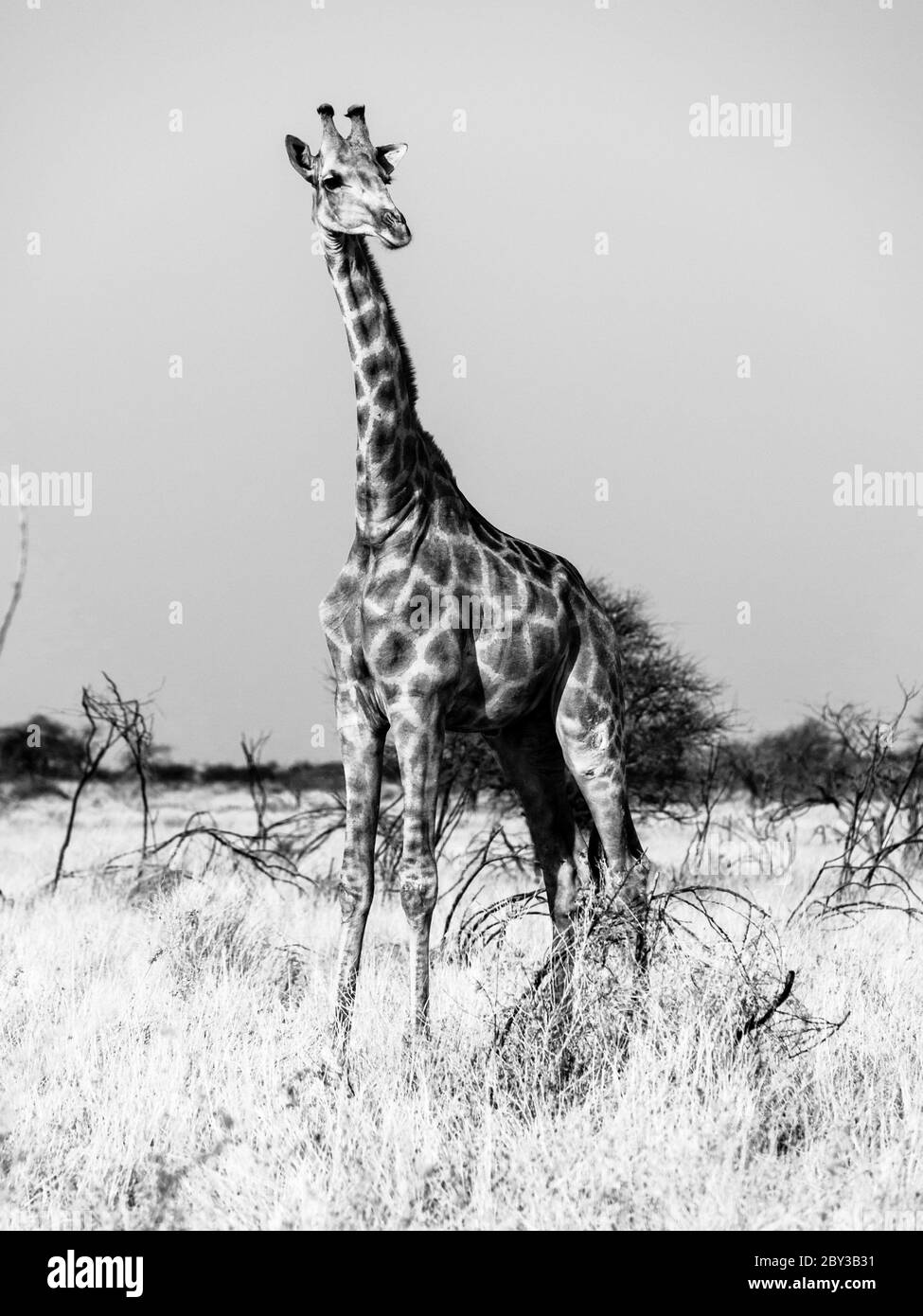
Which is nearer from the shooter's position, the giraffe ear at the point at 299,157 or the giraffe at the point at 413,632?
the giraffe at the point at 413,632

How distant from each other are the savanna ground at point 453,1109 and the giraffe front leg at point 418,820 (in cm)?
40

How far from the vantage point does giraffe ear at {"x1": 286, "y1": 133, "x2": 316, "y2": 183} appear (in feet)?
20.7

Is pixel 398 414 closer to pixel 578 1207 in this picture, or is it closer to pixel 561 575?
pixel 561 575

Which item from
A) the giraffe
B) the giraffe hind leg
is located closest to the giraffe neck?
the giraffe

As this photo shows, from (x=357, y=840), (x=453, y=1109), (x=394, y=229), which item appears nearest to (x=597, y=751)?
(x=357, y=840)

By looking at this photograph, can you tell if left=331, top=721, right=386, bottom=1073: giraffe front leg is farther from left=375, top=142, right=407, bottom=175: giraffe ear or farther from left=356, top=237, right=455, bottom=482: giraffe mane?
left=375, top=142, right=407, bottom=175: giraffe ear

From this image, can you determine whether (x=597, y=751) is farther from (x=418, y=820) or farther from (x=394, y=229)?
(x=394, y=229)

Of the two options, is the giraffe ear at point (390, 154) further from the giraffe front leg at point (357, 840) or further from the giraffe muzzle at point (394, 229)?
the giraffe front leg at point (357, 840)

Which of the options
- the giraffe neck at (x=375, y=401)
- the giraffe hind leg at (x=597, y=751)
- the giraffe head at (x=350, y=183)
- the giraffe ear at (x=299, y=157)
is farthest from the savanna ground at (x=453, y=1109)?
the giraffe ear at (x=299, y=157)

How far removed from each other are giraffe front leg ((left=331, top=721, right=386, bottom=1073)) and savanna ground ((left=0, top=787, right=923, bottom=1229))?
36 cm

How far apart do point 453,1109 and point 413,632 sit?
2.18m

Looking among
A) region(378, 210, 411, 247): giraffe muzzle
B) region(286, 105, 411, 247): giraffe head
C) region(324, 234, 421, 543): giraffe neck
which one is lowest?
region(324, 234, 421, 543): giraffe neck

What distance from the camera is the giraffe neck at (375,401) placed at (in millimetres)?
6352

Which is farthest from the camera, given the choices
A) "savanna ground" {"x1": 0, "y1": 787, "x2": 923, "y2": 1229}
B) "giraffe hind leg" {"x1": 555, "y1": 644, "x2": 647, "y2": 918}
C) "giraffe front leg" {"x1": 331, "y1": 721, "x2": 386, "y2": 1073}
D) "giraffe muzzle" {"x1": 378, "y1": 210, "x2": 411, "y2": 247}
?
"giraffe hind leg" {"x1": 555, "y1": 644, "x2": 647, "y2": 918}
